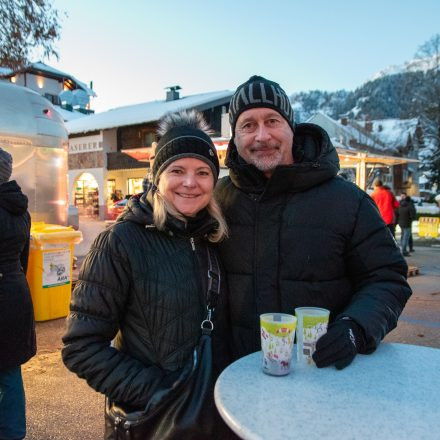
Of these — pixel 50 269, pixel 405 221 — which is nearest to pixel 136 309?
pixel 50 269

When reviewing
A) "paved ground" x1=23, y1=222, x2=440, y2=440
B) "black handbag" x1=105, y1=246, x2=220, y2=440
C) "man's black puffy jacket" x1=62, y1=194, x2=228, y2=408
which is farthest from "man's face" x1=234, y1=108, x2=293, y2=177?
"paved ground" x1=23, y1=222, x2=440, y2=440

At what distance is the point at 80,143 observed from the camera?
2891cm

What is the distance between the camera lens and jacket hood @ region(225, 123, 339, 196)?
187 centimetres

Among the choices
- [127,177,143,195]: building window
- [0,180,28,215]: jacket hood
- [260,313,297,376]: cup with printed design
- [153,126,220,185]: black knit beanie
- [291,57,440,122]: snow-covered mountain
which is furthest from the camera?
[291,57,440,122]: snow-covered mountain

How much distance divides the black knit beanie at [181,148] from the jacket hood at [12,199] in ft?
4.91

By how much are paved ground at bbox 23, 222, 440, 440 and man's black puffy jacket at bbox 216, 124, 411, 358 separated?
1973 mm

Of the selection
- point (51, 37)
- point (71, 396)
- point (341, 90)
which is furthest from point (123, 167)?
point (341, 90)

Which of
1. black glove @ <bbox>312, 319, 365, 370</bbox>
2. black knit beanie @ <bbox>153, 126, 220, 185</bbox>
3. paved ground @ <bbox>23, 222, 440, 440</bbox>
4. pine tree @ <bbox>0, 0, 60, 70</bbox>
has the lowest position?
paved ground @ <bbox>23, 222, 440, 440</bbox>

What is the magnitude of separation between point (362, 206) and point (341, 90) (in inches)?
4418

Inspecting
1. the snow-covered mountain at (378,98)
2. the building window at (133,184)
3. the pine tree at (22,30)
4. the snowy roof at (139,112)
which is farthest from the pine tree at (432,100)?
the pine tree at (22,30)

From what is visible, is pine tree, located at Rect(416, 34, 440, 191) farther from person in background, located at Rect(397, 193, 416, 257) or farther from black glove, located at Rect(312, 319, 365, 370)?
black glove, located at Rect(312, 319, 365, 370)

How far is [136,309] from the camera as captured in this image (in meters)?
1.61

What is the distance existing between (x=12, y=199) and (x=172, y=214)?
1.67 metres

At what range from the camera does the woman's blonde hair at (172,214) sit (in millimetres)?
1685
